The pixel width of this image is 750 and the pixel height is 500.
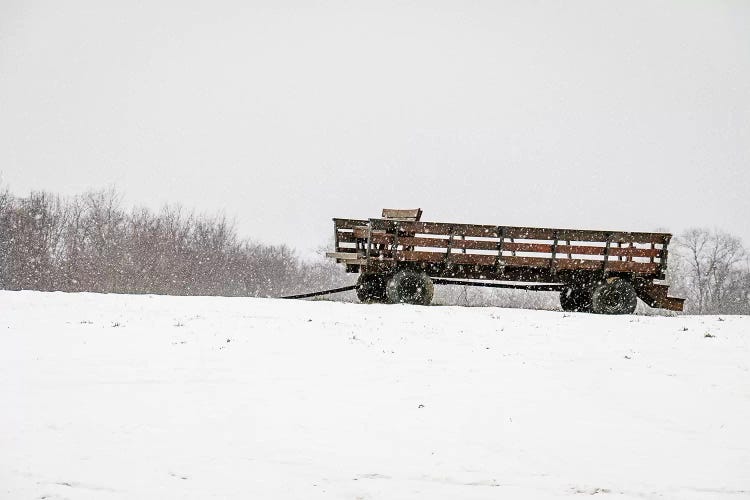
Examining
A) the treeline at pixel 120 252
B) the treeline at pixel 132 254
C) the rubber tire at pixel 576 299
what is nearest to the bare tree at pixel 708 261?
the treeline at pixel 132 254

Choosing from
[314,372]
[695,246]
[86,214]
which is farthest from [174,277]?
[695,246]

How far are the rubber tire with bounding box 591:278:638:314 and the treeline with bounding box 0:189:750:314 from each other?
17.2 meters

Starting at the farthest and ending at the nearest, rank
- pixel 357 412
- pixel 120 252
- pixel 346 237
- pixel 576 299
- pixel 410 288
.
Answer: pixel 120 252 → pixel 576 299 → pixel 346 237 → pixel 410 288 → pixel 357 412

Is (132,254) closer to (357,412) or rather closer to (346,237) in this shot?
(346,237)

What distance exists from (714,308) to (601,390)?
77.3 metres

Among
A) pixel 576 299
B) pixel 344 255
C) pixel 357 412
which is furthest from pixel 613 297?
pixel 357 412

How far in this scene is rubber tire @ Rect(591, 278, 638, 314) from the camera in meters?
13.4

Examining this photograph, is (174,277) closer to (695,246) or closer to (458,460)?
(458,460)

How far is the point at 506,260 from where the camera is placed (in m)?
13.5

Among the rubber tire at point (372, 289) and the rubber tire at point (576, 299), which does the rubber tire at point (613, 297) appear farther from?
the rubber tire at point (372, 289)

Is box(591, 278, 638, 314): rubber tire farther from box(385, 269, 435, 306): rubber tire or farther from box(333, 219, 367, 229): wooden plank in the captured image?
box(333, 219, 367, 229): wooden plank

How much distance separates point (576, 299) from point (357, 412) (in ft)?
37.0

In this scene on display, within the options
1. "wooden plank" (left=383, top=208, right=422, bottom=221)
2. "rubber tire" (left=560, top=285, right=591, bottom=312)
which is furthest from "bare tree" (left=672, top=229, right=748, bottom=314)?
"wooden plank" (left=383, top=208, right=422, bottom=221)

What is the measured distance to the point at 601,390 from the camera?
6.16m
